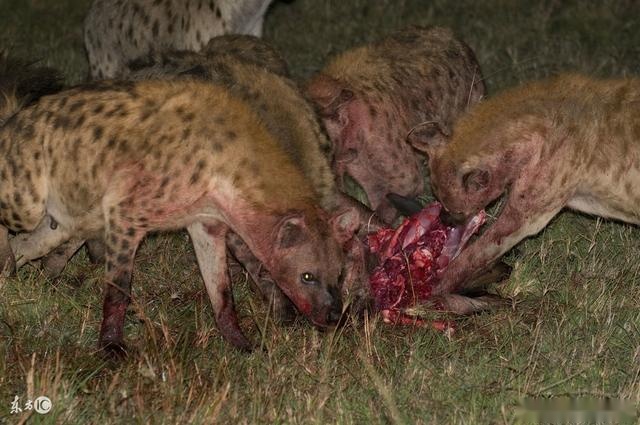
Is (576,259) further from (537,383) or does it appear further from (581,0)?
(581,0)

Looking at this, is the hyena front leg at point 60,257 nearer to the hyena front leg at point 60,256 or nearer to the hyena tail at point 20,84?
the hyena front leg at point 60,256

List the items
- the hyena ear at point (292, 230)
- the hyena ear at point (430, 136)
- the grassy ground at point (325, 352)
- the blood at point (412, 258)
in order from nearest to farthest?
1. the grassy ground at point (325, 352)
2. the hyena ear at point (292, 230)
3. the blood at point (412, 258)
4. the hyena ear at point (430, 136)

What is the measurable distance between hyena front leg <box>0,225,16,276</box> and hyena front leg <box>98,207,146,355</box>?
2.28ft

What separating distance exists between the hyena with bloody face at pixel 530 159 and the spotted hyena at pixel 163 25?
8.09 ft

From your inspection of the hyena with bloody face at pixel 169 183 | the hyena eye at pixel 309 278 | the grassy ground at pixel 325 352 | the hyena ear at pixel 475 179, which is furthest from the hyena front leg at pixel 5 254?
the hyena ear at pixel 475 179

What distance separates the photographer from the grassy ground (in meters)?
4.88

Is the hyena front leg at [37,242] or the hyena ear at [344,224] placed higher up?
the hyena ear at [344,224]

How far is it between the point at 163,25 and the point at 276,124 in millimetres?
2559

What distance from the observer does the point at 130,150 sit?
546 cm

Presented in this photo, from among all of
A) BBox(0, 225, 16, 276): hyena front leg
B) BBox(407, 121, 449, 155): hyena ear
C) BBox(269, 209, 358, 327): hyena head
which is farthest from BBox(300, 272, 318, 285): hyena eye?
BBox(0, 225, 16, 276): hyena front leg

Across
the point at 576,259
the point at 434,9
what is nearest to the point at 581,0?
the point at 434,9

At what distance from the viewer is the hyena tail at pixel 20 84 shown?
621cm

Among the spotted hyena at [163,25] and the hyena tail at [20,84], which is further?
the spotted hyena at [163,25]

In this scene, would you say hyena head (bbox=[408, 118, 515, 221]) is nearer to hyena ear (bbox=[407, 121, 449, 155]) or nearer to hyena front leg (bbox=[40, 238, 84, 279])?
hyena ear (bbox=[407, 121, 449, 155])
